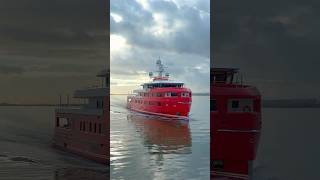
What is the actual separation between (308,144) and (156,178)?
4.85 meters

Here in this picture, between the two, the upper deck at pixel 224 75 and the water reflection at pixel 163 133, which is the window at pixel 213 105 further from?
the water reflection at pixel 163 133

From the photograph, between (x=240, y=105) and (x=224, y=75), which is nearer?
(x=224, y=75)

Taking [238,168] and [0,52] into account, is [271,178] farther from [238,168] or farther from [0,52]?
[0,52]

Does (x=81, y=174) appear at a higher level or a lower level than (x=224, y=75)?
lower

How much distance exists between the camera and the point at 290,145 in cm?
510

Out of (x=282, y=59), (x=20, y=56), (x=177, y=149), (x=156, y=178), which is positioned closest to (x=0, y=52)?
(x=20, y=56)

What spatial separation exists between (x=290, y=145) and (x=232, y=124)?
44.8 inches

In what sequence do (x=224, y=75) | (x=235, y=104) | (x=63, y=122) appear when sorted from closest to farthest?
1. (x=63, y=122)
2. (x=224, y=75)
3. (x=235, y=104)

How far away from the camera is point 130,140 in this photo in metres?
10.9

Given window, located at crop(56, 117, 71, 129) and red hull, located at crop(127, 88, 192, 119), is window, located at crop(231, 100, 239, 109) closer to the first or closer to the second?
window, located at crop(56, 117, 71, 129)

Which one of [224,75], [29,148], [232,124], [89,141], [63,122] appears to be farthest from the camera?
[232,124]

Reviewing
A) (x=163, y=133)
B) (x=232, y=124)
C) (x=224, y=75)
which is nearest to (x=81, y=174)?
(x=232, y=124)


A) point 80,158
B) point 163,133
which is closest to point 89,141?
point 80,158

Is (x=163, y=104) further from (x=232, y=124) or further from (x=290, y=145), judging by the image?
(x=290, y=145)
